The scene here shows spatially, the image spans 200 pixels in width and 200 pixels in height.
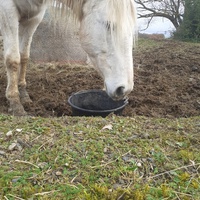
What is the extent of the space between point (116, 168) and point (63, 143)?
48cm

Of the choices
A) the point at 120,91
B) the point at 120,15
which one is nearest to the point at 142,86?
the point at 120,91

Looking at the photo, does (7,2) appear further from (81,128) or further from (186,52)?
(186,52)

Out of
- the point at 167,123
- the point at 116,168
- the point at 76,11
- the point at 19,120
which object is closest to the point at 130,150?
the point at 116,168

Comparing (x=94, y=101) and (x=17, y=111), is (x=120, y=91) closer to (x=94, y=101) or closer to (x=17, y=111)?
(x=94, y=101)

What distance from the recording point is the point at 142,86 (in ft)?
14.2

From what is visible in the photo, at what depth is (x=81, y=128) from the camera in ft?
7.81

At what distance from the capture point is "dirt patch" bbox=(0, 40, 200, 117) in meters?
3.54

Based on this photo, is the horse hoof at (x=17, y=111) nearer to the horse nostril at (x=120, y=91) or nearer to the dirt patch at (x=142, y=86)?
the dirt patch at (x=142, y=86)

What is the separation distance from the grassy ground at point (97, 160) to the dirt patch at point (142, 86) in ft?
3.15

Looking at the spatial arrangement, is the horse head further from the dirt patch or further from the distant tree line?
the distant tree line

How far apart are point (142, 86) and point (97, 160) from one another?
8.48 ft

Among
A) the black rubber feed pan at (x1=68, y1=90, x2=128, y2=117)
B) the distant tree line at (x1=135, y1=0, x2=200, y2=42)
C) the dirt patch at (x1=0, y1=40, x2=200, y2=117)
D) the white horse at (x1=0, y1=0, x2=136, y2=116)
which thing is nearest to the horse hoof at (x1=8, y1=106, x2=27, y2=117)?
the dirt patch at (x1=0, y1=40, x2=200, y2=117)

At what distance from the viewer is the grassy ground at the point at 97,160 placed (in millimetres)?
1634

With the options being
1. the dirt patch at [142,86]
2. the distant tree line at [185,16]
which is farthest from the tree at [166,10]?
the dirt patch at [142,86]
